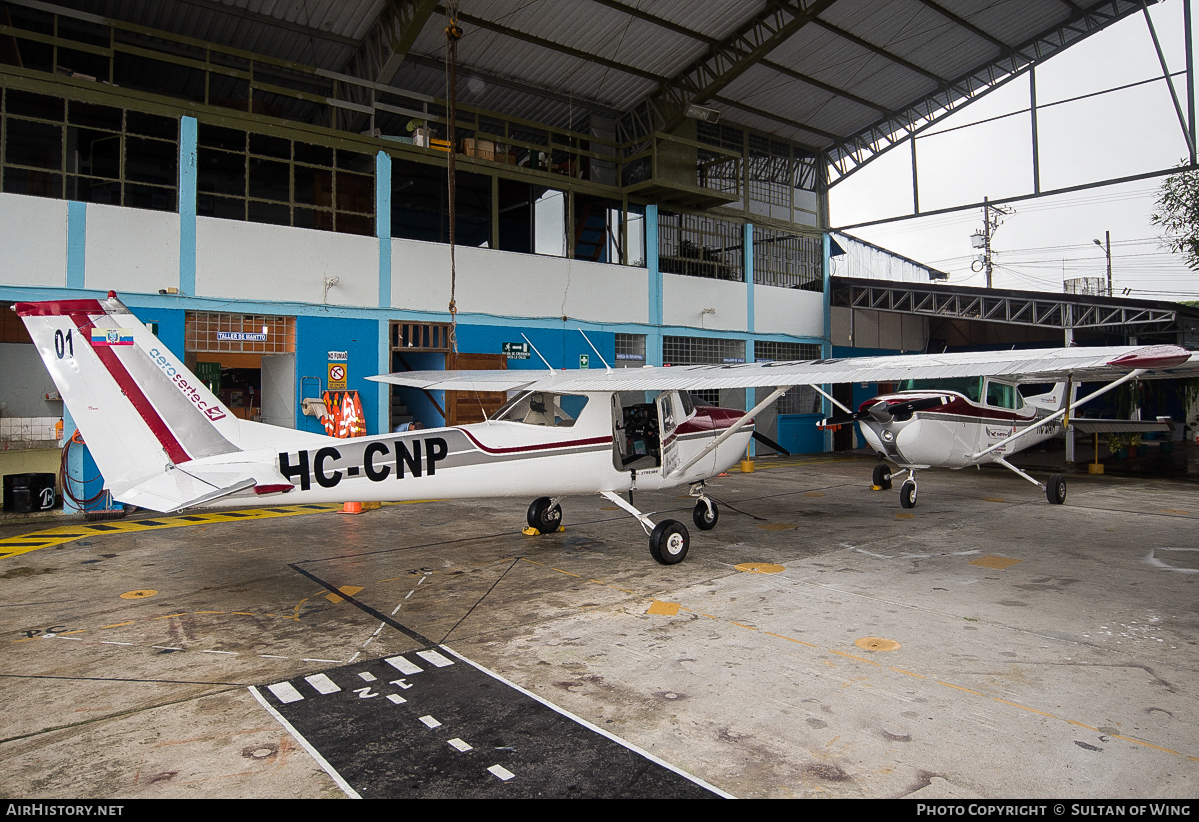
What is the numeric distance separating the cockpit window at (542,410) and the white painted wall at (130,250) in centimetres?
768

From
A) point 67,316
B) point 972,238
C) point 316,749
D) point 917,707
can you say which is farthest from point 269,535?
point 972,238

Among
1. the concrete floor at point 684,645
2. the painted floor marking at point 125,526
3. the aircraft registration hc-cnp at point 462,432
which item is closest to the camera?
the concrete floor at point 684,645

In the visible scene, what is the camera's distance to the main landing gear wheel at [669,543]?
24.2ft

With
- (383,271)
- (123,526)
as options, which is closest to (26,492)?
(123,526)

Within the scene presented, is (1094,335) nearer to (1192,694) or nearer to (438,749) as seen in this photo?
(1192,694)

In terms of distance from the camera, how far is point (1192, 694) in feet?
13.6

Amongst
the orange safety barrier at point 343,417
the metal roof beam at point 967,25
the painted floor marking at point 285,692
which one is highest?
the metal roof beam at point 967,25

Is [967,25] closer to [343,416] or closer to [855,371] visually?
[855,371]

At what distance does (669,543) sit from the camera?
7.41m

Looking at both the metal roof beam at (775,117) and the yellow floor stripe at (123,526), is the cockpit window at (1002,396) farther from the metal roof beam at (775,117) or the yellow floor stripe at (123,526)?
the yellow floor stripe at (123,526)

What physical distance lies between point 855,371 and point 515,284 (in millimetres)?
10244

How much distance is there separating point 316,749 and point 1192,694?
203 inches

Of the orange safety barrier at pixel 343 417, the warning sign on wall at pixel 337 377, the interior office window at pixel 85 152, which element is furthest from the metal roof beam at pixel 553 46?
the orange safety barrier at pixel 343 417

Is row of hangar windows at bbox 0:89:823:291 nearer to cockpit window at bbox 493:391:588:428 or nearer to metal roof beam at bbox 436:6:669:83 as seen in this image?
metal roof beam at bbox 436:6:669:83
